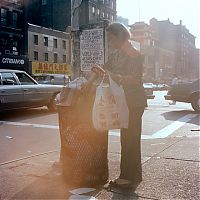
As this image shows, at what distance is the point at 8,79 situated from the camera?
1120 cm

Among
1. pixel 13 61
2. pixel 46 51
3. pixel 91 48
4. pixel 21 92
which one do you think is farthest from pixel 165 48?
pixel 91 48

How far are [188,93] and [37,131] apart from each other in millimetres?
6788

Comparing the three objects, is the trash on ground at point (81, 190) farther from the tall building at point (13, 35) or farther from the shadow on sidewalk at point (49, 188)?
the tall building at point (13, 35)

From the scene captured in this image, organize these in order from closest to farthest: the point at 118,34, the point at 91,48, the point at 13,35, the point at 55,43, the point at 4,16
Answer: the point at 118,34 < the point at 91,48 < the point at 4,16 < the point at 13,35 < the point at 55,43

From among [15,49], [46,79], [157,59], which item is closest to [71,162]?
[46,79]

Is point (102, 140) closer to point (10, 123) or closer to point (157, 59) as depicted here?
point (10, 123)

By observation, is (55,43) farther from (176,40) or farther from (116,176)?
(176,40)

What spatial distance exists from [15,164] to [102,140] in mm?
1593

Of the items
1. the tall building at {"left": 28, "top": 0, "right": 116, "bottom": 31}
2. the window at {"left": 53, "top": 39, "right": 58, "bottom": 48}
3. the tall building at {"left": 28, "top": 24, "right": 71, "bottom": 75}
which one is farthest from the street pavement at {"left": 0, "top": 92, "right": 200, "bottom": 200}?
the tall building at {"left": 28, "top": 0, "right": 116, "bottom": 31}

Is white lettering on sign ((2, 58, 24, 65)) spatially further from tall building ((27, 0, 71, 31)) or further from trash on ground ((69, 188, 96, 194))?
trash on ground ((69, 188, 96, 194))

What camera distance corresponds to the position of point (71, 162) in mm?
4238

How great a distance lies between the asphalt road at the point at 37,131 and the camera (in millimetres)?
6203

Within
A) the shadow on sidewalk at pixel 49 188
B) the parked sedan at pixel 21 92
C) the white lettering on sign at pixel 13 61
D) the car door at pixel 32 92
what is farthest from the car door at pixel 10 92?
the white lettering on sign at pixel 13 61

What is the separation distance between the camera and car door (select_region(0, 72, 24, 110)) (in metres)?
10.7
